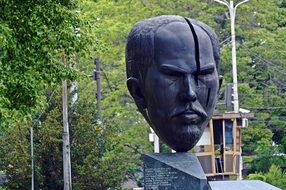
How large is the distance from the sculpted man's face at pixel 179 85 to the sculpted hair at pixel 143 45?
2.6 inches

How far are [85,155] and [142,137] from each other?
6.38 m

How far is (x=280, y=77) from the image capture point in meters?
40.1

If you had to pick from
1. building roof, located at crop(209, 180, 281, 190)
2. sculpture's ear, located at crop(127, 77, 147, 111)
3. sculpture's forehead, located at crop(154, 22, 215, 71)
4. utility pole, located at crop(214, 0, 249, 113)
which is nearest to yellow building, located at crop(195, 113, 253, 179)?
utility pole, located at crop(214, 0, 249, 113)

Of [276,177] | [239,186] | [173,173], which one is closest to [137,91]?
[173,173]

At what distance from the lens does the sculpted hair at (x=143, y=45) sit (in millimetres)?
12250

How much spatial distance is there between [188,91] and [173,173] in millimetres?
945

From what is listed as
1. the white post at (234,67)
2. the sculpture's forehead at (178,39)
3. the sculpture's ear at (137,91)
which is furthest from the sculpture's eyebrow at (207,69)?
the white post at (234,67)

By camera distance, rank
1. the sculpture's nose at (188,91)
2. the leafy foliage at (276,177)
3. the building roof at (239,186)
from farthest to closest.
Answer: the leafy foliage at (276,177) → the building roof at (239,186) → the sculpture's nose at (188,91)

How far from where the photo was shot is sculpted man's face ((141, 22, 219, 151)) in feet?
39.9

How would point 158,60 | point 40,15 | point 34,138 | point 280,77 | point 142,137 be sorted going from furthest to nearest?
point 280,77 < point 142,137 < point 34,138 < point 40,15 < point 158,60

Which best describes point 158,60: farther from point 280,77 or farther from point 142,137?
point 280,77

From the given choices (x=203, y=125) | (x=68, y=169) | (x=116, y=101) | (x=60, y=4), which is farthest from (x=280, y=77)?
(x=203, y=125)

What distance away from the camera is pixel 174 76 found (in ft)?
40.0

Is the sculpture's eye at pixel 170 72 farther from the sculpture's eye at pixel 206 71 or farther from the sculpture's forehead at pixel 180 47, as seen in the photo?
the sculpture's eye at pixel 206 71
